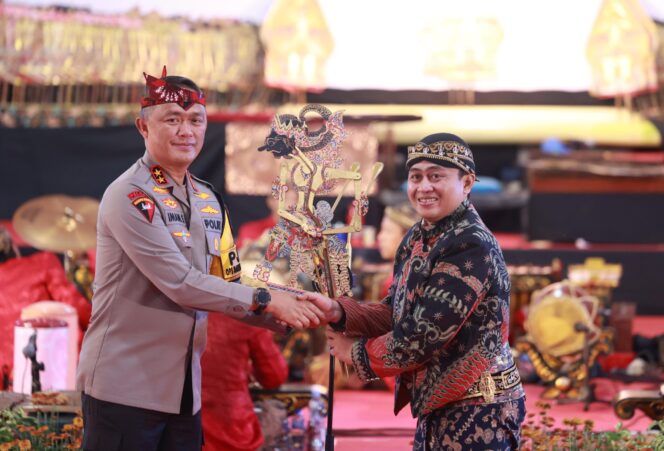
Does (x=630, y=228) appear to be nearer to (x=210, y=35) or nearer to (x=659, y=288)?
(x=659, y=288)

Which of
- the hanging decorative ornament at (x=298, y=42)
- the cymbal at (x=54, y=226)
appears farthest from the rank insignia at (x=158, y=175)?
the hanging decorative ornament at (x=298, y=42)

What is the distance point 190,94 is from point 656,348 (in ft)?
14.5

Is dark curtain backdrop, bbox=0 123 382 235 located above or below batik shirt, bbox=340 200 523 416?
above

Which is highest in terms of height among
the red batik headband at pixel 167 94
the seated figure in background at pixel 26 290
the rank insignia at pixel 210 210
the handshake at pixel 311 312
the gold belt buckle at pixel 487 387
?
the red batik headband at pixel 167 94

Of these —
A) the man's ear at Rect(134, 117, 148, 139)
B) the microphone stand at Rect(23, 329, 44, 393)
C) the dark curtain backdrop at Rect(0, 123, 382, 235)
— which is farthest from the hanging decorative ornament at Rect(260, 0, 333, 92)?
the man's ear at Rect(134, 117, 148, 139)

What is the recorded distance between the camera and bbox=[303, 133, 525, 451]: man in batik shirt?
279cm

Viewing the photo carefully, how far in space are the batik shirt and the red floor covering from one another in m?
1.57

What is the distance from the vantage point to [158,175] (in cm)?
301

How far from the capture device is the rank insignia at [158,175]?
118 inches

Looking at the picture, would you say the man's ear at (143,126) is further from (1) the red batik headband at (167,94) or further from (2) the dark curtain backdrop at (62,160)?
(2) the dark curtain backdrop at (62,160)

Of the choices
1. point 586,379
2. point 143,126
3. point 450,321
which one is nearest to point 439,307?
point 450,321

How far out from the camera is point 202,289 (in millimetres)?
2904

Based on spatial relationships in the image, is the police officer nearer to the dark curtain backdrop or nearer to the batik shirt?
the batik shirt

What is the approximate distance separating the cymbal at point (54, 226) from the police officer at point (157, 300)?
300cm
